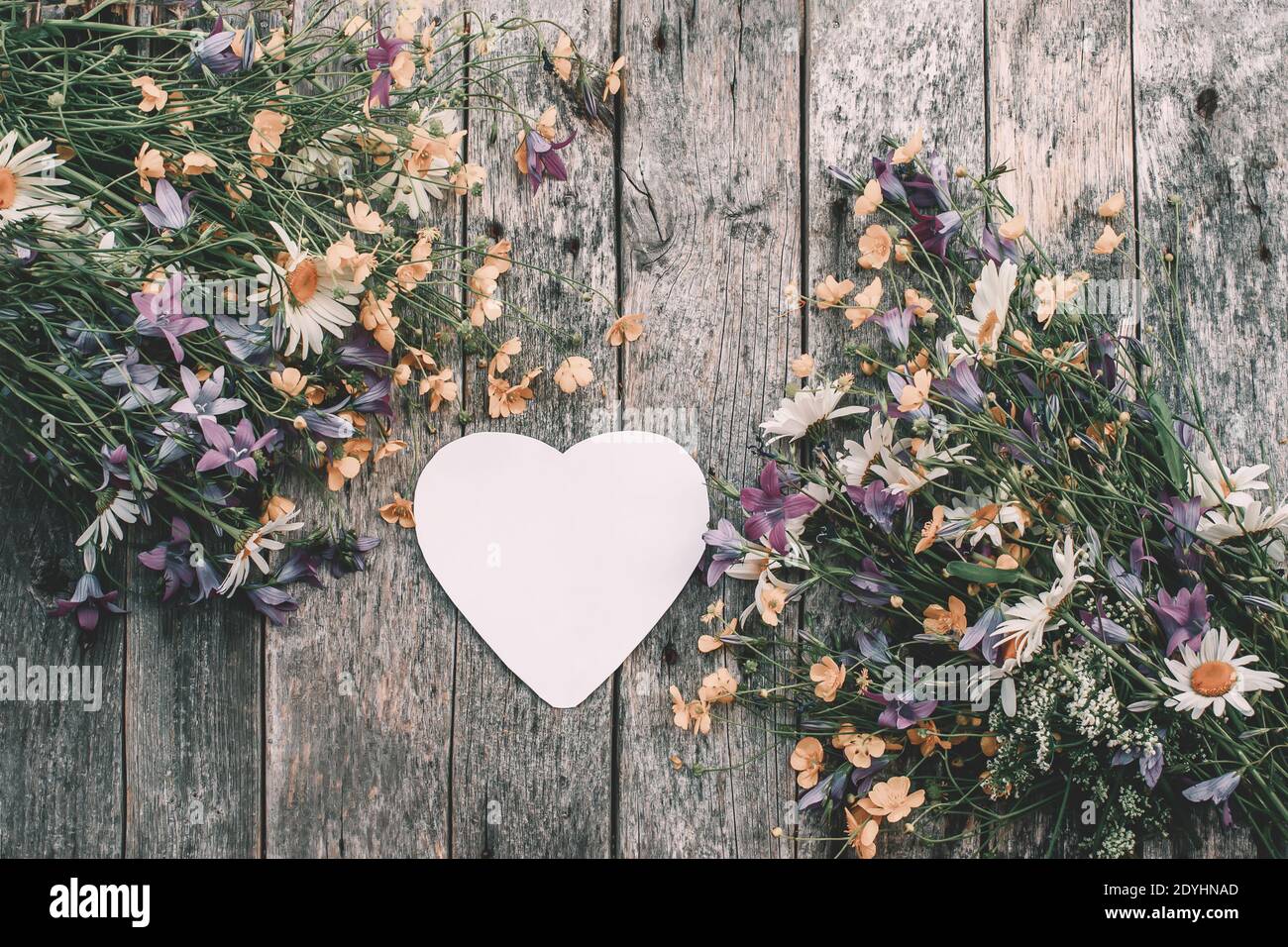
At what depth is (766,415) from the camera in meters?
1.24

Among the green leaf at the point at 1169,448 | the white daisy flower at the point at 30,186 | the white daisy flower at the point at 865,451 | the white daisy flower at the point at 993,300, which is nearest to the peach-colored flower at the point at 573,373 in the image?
the white daisy flower at the point at 865,451

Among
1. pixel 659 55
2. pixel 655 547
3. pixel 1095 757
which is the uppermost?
pixel 659 55

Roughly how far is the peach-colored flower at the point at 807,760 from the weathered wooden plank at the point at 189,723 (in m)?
0.74

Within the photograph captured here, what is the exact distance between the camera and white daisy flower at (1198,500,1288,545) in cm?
108

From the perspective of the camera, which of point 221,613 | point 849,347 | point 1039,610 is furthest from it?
point 221,613

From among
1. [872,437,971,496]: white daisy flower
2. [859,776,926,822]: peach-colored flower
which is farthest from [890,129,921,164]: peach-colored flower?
[859,776,926,822]: peach-colored flower

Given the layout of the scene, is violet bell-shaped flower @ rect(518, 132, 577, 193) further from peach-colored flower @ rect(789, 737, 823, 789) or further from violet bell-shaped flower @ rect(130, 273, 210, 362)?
peach-colored flower @ rect(789, 737, 823, 789)

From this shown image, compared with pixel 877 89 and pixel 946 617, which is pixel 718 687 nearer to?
pixel 946 617

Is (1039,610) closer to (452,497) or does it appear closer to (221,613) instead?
(452,497)

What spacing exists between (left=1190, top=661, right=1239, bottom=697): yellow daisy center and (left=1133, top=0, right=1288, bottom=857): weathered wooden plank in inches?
14.3

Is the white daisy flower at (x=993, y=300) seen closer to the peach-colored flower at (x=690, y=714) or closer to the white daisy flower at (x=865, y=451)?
the white daisy flower at (x=865, y=451)
